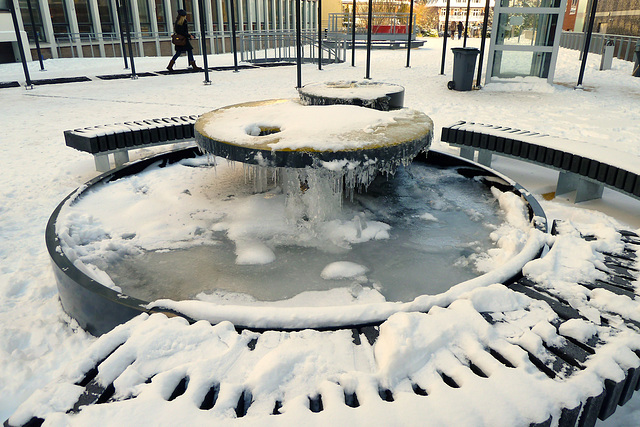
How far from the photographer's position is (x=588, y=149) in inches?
162

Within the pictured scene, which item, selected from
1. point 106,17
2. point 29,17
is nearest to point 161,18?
point 106,17

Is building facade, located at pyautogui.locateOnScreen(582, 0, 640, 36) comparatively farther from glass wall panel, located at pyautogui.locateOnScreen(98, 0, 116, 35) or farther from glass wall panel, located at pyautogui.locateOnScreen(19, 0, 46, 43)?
glass wall panel, located at pyautogui.locateOnScreen(19, 0, 46, 43)

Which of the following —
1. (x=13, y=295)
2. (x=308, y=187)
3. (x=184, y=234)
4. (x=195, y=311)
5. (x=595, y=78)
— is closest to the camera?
(x=195, y=311)

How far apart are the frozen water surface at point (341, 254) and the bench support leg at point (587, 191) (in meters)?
0.92

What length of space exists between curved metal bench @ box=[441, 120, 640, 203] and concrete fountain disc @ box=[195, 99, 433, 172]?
112 centimetres

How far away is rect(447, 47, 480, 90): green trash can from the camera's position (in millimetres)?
9680

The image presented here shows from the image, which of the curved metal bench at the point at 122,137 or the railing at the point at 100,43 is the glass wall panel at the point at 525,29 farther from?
the railing at the point at 100,43

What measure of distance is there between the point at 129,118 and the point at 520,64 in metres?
8.79

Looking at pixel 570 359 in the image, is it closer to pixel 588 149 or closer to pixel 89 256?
pixel 89 256

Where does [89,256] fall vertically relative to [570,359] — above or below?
below

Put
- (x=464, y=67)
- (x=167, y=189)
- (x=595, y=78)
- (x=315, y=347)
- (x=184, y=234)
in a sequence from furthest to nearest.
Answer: (x=595, y=78) < (x=464, y=67) < (x=167, y=189) < (x=184, y=234) < (x=315, y=347)

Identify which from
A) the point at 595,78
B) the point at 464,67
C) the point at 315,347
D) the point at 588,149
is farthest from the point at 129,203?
the point at 595,78

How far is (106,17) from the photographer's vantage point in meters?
19.8

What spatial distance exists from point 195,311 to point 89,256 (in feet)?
4.35
